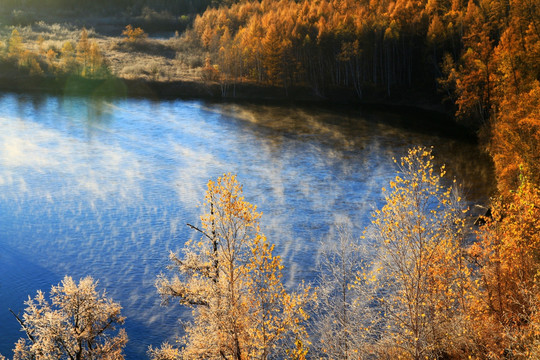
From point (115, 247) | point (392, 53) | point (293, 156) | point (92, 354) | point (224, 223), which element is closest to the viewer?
point (224, 223)

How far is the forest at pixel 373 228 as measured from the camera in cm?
2056

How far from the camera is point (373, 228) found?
3666 centimetres

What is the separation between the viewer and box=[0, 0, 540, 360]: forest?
2056cm

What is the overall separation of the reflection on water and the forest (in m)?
2.08

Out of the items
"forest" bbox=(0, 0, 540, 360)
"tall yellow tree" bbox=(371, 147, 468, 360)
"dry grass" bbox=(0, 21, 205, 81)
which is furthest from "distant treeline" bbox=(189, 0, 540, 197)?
"tall yellow tree" bbox=(371, 147, 468, 360)

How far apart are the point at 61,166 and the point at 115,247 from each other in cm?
1882

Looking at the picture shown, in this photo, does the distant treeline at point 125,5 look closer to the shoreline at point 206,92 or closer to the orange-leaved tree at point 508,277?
the shoreline at point 206,92

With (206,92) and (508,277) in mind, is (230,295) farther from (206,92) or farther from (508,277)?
(206,92)

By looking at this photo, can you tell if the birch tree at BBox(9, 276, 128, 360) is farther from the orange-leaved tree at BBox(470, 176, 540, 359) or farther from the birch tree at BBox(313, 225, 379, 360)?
the orange-leaved tree at BBox(470, 176, 540, 359)

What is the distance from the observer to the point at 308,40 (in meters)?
88.6

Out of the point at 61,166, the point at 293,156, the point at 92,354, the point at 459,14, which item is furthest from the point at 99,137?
the point at 459,14

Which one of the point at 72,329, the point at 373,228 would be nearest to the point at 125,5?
the point at 373,228

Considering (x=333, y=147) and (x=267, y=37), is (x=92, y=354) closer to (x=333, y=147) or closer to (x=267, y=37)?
(x=333, y=147)

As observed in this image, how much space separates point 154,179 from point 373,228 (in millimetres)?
21973
